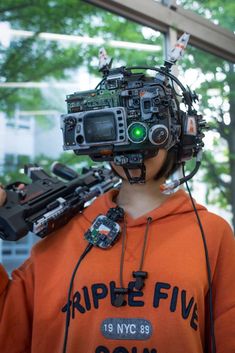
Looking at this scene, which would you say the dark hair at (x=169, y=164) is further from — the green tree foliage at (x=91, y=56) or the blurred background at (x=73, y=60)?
the green tree foliage at (x=91, y=56)

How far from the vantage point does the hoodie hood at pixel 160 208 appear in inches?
37.1

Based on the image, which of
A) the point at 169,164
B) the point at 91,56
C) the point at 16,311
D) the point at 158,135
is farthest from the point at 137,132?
the point at 91,56

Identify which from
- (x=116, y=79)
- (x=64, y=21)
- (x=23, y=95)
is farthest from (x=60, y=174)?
(x=64, y=21)

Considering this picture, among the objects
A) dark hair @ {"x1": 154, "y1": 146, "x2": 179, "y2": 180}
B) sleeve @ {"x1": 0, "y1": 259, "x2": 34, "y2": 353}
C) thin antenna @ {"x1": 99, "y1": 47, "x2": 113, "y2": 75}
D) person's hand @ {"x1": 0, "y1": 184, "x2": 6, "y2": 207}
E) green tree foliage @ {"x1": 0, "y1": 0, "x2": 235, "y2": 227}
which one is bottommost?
sleeve @ {"x1": 0, "y1": 259, "x2": 34, "y2": 353}

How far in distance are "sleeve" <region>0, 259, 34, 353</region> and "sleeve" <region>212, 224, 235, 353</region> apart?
1.41 feet

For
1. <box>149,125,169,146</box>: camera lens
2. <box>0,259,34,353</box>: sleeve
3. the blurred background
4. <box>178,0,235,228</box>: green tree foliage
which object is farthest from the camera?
<box>178,0,235,228</box>: green tree foliage

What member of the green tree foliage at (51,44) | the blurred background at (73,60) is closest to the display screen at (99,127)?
the blurred background at (73,60)

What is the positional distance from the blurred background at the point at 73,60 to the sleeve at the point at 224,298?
749 millimetres

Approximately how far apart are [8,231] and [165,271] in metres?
0.35

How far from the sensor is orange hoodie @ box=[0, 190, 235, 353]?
2.68ft

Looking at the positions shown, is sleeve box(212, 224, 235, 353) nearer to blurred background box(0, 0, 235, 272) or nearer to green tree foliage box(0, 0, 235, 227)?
blurred background box(0, 0, 235, 272)

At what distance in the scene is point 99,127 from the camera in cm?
84

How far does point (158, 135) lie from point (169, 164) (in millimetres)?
174

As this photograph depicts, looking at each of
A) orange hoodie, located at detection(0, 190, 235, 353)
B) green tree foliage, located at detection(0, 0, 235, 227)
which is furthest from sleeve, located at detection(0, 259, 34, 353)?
green tree foliage, located at detection(0, 0, 235, 227)
